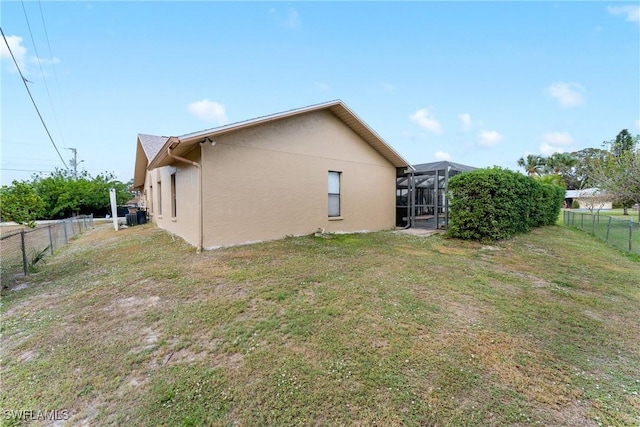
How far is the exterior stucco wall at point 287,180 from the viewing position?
25.5 feet

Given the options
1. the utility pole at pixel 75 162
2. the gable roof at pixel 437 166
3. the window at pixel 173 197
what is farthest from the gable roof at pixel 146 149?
the utility pole at pixel 75 162

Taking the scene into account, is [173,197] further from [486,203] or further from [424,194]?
[486,203]

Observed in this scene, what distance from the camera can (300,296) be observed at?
441 centimetres

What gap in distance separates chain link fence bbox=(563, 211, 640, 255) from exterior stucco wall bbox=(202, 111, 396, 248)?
26.4 ft

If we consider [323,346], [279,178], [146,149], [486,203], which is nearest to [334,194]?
[279,178]

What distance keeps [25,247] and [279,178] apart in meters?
6.98

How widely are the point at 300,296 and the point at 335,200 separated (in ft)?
21.5

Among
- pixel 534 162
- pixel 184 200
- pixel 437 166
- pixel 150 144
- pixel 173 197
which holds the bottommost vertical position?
pixel 184 200

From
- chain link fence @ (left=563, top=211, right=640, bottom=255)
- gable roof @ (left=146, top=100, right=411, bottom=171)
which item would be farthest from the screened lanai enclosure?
chain link fence @ (left=563, top=211, right=640, bottom=255)

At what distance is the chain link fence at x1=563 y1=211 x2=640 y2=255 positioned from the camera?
889 centimetres

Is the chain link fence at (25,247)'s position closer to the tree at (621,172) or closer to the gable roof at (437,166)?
the gable roof at (437,166)

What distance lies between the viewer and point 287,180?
29.8 ft

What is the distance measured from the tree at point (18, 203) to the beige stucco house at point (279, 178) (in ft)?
9.54

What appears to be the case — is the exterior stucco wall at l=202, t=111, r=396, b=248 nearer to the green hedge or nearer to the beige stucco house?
the beige stucco house
